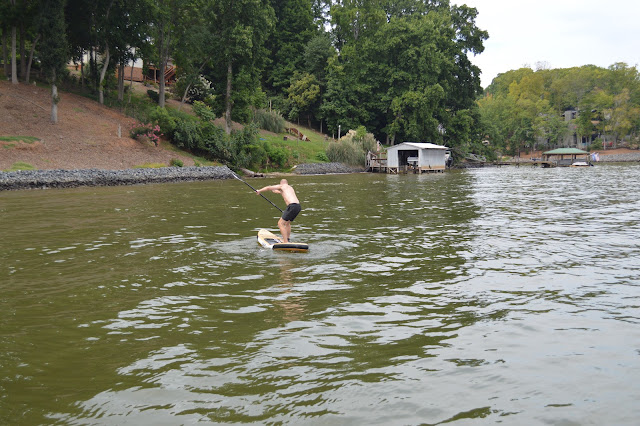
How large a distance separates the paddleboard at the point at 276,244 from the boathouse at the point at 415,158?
49701 mm

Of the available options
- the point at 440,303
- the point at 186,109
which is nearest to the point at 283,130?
the point at 186,109

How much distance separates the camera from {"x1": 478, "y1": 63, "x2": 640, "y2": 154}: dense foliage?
108 m

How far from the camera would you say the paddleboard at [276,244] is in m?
13.2

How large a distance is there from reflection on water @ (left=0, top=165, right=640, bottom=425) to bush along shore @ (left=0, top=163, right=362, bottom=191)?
17.5 m

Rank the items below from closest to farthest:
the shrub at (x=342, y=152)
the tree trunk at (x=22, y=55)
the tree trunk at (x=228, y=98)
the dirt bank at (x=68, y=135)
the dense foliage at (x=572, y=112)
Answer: the dirt bank at (x=68, y=135), the tree trunk at (x=22, y=55), the tree trunk at (x=228, y=98), the shrub at (x=342, y=152), the dense foliage at (x=572, y=112)

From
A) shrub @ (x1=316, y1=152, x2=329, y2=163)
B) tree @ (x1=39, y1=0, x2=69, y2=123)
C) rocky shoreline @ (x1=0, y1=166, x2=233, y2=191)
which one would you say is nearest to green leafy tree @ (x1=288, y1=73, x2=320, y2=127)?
shrub @ (x1=316, y1=152, x2=329, y2=163)

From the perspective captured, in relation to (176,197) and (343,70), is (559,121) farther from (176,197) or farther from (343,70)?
(176,197)

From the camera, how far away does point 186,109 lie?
210ft

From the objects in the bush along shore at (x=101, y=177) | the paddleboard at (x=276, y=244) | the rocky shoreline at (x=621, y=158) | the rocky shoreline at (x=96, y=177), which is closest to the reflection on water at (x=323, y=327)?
the paddleboard at (x=276, y=244)

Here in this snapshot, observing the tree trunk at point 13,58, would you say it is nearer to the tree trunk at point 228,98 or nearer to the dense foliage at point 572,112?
the tree trunk at point 228,98

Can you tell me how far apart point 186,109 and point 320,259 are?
55872 mm

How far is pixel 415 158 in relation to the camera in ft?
211

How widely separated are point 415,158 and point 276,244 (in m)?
53.3

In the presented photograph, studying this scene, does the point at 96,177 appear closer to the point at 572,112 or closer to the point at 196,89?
the point at 196,89
